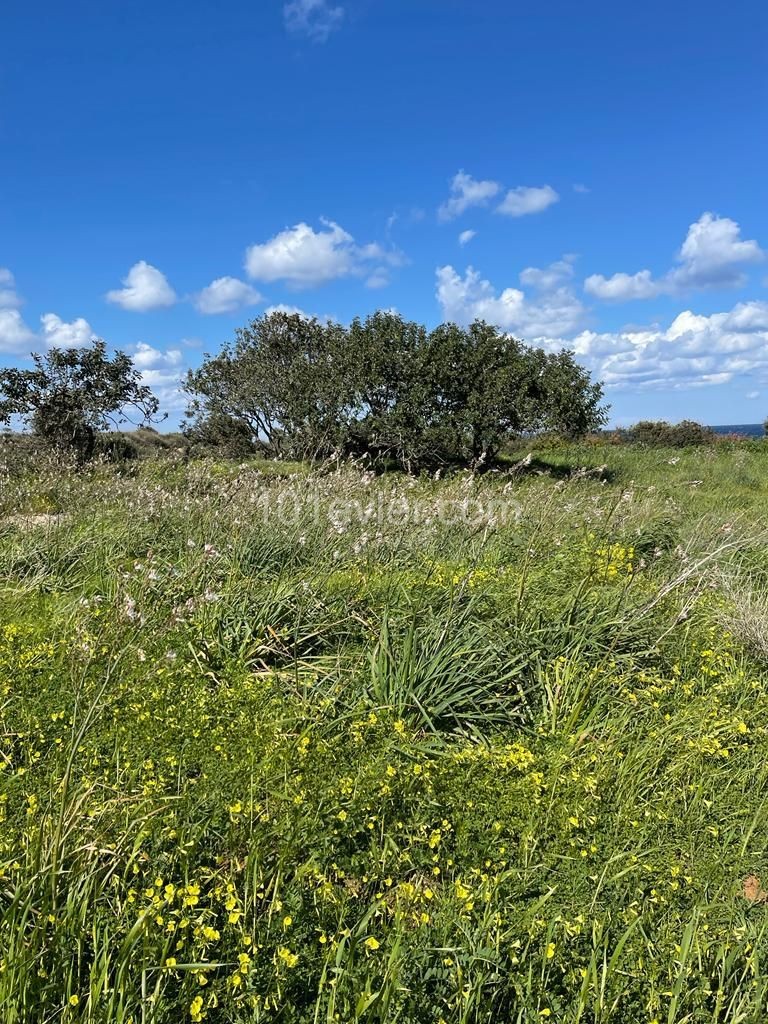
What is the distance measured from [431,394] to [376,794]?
13692 mm

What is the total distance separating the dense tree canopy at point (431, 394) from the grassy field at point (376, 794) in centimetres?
1026

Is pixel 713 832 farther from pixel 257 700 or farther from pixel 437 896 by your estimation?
pixel 257 700

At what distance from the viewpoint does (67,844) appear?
7.49 feet

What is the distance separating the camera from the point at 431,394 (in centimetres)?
1570

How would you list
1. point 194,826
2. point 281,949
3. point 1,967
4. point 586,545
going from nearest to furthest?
point 1,967, point 281,949, point 194,826, point 586,545

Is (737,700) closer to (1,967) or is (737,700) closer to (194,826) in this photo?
(194,826)

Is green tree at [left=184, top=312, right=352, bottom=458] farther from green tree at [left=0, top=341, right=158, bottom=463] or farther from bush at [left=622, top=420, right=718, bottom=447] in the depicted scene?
bush at [left=622, top=420, right=718, bottom=447]

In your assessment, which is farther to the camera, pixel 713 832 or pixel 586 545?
pixel 586 545

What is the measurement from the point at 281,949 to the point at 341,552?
3.69 m

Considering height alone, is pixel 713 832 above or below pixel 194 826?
below

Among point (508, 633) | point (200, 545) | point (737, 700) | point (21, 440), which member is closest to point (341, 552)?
point (200, 545)

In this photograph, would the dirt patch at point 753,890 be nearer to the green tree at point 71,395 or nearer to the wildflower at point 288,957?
the wildflower at point 288,957

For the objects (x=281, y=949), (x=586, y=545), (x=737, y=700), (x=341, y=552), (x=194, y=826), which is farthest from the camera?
(x=586, y=545)

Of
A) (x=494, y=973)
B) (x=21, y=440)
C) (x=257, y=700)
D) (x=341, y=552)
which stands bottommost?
(x=494, y=973)
